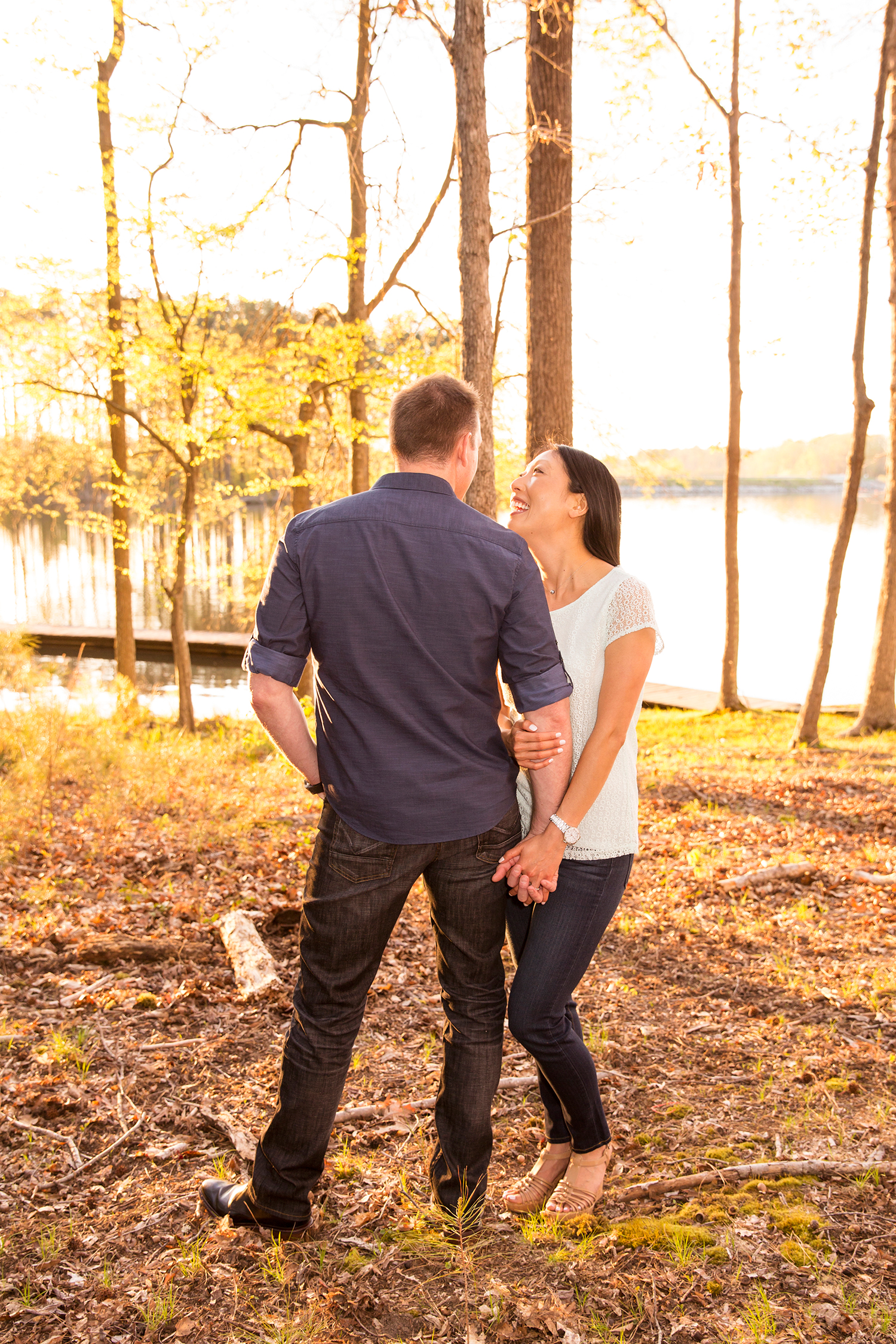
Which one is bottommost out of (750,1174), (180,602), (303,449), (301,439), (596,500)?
(750,1174)

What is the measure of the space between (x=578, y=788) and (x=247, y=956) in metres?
2.63

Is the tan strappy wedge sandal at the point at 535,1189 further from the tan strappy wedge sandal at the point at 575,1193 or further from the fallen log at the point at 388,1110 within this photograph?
the fallen log at the point at 388,1110

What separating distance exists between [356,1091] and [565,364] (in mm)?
5541

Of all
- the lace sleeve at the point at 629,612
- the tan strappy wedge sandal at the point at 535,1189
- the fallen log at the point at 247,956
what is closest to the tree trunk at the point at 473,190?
the fallen log at the point at 247,956

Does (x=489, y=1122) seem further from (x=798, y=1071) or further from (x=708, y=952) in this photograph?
(x=708, y=952)

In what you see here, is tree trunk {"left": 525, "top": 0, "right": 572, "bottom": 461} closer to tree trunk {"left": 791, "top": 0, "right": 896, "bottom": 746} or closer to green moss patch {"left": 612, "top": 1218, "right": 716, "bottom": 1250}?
tree trunk {"left": 791, "top": 0, "right": 896, "bottom": 746}

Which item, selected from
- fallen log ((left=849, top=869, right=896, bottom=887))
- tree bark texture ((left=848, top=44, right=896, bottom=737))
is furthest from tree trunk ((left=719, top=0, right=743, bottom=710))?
fallen log ((left=849, top=869, right=896, bottom=887))

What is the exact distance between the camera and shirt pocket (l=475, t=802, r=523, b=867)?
2365mm

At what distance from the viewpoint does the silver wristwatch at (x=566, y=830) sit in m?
2.39

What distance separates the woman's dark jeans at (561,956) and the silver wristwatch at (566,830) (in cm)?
10

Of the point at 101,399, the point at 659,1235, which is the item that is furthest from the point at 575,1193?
the point at 101,399

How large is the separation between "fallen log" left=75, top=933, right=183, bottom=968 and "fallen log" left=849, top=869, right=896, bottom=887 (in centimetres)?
448

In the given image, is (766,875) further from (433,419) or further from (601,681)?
(433,419)

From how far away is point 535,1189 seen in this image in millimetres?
2785
